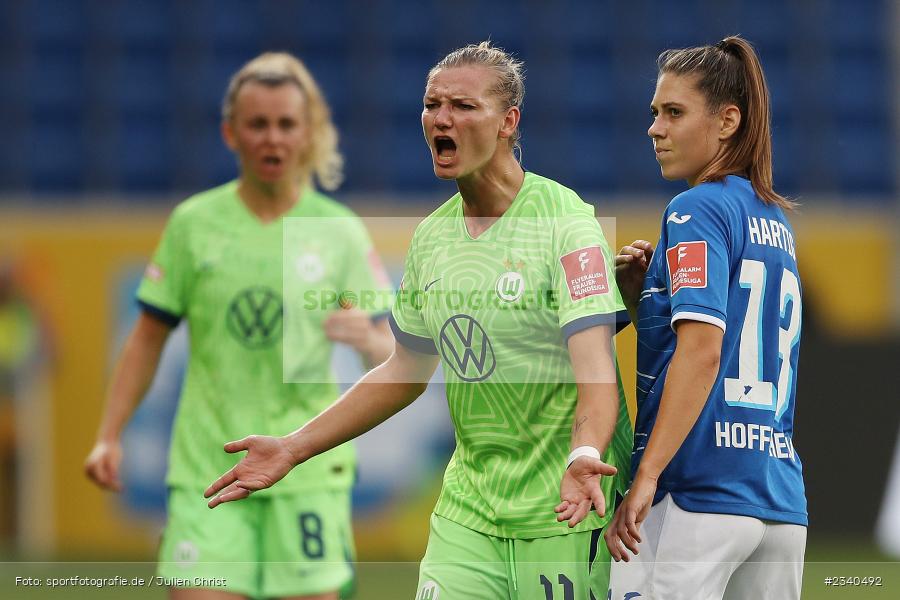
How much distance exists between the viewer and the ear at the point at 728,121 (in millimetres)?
3523

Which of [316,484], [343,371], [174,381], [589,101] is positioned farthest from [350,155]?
[316,484]

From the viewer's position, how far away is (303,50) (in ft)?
45.8

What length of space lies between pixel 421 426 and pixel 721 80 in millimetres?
6611

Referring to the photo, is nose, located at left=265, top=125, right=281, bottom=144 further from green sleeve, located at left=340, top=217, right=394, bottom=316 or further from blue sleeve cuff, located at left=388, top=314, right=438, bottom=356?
blue sleeve cuff, located at left=388, top=314, right=438, bottom=356

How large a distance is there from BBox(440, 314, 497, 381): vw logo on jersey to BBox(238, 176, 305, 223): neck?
1815mm

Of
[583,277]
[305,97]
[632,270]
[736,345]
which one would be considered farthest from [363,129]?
[736,345]

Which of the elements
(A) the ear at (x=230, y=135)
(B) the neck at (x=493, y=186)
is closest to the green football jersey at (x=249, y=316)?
(A) the ear at (x=230, y=135)

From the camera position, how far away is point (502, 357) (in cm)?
360

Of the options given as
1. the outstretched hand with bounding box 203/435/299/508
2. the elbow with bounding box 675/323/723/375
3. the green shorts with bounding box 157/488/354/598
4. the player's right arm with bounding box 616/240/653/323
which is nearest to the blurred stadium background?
the green shorts with bounding box 157/488/354/598

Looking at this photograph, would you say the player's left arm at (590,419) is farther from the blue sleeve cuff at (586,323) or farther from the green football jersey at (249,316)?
the green football jersey at (249,316)

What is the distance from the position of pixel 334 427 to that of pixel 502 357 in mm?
543

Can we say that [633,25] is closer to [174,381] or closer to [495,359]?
[174,381]

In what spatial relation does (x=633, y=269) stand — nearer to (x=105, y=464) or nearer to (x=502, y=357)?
(x=502, y=357)

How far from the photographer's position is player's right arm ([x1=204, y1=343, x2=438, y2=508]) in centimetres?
360
